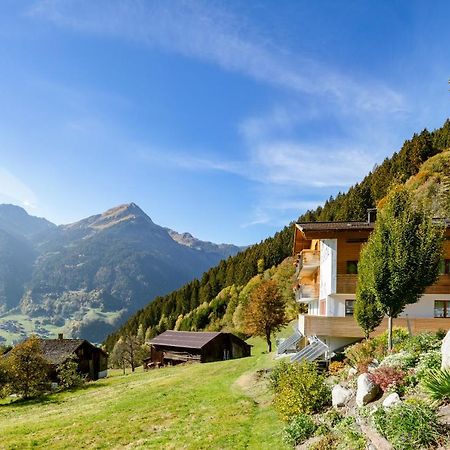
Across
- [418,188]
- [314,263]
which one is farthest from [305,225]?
[418,188]

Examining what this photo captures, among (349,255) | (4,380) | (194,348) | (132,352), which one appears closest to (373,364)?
(349,255)

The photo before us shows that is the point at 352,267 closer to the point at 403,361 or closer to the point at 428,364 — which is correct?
the point at 403,361

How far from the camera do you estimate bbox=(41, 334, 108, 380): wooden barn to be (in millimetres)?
71312

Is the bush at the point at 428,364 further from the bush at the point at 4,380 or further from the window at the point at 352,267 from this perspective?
the bush at the point at 4,380

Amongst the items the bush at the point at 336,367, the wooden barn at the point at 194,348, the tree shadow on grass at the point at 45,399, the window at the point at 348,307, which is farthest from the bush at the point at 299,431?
the wooden barn at the point at 194,348

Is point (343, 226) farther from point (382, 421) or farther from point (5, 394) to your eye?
point (5, 394)

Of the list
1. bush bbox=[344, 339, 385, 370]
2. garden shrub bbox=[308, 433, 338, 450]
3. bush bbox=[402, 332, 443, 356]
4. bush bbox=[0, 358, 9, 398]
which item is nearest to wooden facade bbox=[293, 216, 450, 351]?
bush bbox=[344, 339, 385, 370]

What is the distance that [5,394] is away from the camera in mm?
54000

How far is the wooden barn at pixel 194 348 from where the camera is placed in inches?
2719

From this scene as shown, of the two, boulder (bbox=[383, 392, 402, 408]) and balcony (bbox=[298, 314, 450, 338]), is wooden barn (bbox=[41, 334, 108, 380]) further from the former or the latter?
boulder (bbox=[383, 392, 402, 408])

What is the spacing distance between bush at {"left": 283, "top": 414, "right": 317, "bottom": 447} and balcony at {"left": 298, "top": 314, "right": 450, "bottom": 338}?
15.0 meters

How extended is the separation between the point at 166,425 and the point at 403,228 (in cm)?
1678

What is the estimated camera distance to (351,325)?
31.0m

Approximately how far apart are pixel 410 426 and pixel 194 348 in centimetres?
5997
